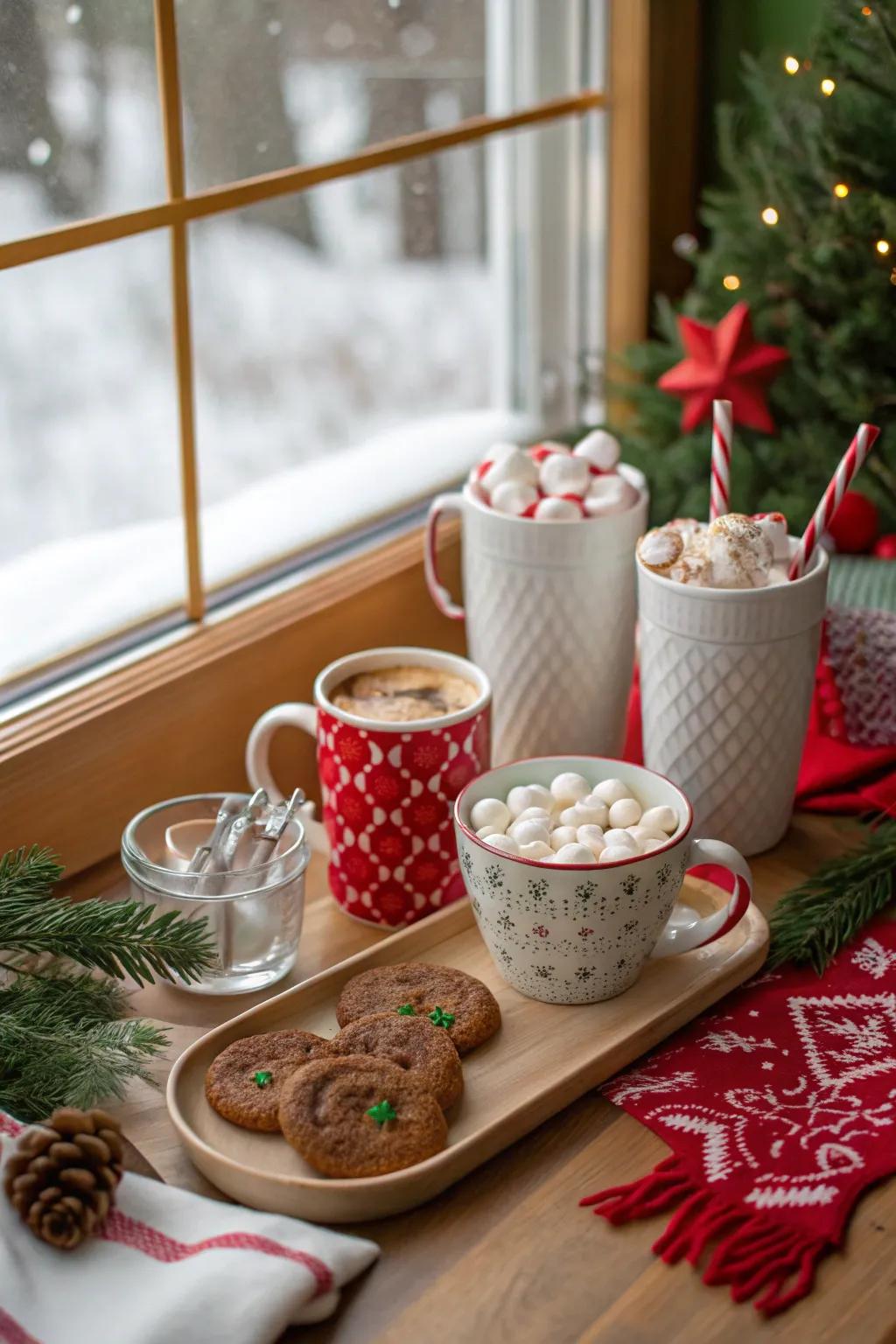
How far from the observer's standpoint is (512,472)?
0.98 meters

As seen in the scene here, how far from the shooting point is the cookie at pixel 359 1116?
684mm

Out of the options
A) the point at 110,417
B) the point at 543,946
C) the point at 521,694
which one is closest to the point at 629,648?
the point at 521,694

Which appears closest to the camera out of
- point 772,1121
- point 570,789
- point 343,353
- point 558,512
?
point 772,1121

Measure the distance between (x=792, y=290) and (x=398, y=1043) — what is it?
2.44 feet

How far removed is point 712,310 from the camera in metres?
1.23

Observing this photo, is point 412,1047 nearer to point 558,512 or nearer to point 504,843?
point 504,843

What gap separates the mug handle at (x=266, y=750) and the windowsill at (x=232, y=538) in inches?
5.7

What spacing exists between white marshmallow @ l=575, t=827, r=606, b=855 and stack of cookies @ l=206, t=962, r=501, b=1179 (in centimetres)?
11

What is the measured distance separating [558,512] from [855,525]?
1.12 feet

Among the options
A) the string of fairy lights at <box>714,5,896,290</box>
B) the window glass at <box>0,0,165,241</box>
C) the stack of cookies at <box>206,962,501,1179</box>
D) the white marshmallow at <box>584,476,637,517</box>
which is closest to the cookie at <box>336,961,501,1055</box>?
the stack of cookies at <box>206,962,501,1179</box>

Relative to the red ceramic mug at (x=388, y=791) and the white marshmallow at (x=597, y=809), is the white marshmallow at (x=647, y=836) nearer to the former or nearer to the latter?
the white marshmallow at (x=597, y=809)

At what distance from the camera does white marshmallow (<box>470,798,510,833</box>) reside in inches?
32.1

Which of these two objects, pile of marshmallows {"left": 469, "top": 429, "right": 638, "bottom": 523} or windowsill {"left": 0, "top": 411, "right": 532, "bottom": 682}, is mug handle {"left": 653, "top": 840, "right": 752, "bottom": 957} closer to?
pile of marshmallows {"left": 469, "top": 429, "right": 638, "bottom": 523}

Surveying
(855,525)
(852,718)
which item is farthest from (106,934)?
(855,525)
